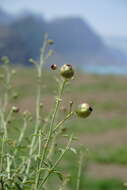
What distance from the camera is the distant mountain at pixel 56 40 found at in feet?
171

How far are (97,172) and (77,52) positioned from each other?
5432 centimetres

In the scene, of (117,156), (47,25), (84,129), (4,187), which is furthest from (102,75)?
(47,25)

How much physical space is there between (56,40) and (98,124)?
40.0 meters

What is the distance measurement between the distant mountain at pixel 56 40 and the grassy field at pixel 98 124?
26122 millimetres

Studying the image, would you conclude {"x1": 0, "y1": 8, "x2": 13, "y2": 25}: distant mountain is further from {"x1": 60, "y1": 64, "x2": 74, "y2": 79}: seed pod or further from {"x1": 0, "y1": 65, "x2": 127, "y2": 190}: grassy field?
{"x1": 60, "y1": 64, "x2": 74, "y2": 79}: seed pod

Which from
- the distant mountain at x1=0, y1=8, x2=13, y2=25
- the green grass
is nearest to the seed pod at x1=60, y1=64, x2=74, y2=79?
the green grass

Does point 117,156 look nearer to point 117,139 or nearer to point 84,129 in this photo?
point 117,139

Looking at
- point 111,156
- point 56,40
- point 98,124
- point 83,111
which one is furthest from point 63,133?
point 56,40

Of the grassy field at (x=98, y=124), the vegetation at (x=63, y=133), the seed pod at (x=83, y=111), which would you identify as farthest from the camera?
the grassy field at (x=98, y=124)

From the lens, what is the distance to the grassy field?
20.3 ft

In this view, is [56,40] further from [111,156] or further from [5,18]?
[111,156]

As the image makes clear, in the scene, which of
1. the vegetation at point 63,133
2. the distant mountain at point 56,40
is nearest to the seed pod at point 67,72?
the vegetation at point 63,133

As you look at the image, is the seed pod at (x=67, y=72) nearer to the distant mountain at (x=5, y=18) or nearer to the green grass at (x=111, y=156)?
the green grass at (x=111, y=156)

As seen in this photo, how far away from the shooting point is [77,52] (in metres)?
61.1
